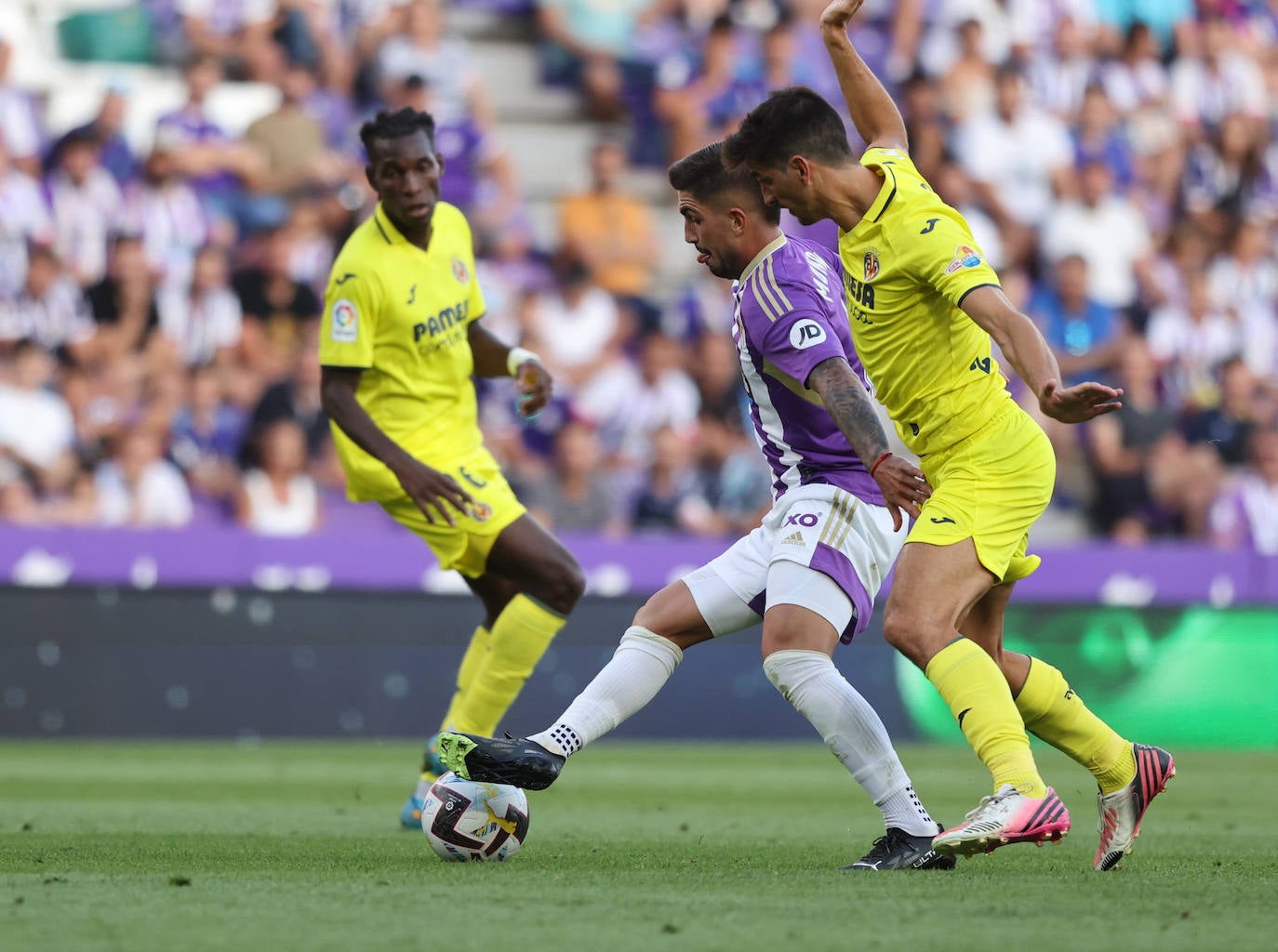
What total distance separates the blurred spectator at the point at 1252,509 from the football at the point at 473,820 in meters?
8.98

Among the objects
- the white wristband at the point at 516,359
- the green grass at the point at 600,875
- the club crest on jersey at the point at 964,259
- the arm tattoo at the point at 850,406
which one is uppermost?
the club crest on jersey at the point at 964,259

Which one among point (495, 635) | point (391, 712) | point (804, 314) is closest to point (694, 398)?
point (391, 712)

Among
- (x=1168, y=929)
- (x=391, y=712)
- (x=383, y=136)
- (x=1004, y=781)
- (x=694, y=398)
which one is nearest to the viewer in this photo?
(x=1168, y=929)

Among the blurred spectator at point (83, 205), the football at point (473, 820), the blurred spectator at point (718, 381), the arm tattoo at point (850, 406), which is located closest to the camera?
the arm tattoo at point (850, 406)

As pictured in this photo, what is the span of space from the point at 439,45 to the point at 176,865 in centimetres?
1093

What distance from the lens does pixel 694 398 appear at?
45.6 feet

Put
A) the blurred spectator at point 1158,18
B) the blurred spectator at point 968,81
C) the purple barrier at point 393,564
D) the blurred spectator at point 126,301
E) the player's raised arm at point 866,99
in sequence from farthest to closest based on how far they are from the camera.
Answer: the blurred spectator at point 1158,18
the blurred spectator at point 968,81
the blurred spectator at point 126,301
the purple barrier at point 393,564
the player's raised arm at point 866,99

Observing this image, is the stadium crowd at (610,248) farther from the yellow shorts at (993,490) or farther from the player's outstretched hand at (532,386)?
the yellow shorts at (993,490)

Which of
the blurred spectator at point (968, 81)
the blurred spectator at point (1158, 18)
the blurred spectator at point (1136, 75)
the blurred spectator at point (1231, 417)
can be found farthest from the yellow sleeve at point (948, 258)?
the blurred spectator at point (1158, 18)

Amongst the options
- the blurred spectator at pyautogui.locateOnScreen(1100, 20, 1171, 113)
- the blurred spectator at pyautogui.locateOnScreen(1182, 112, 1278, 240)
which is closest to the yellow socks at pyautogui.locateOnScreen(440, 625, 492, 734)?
the blurred spectator at pyautogui.locateOnScreen(1182, 112, 1278, 240)

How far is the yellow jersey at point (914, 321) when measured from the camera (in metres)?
5.28

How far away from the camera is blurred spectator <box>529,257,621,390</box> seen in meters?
13.8

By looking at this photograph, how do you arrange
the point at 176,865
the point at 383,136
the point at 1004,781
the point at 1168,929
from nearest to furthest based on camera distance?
the point at 1168,929
the point at 1004,781
the point at 176,865
the point at 383,136

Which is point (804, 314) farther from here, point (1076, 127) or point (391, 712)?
point (1076, 127)
